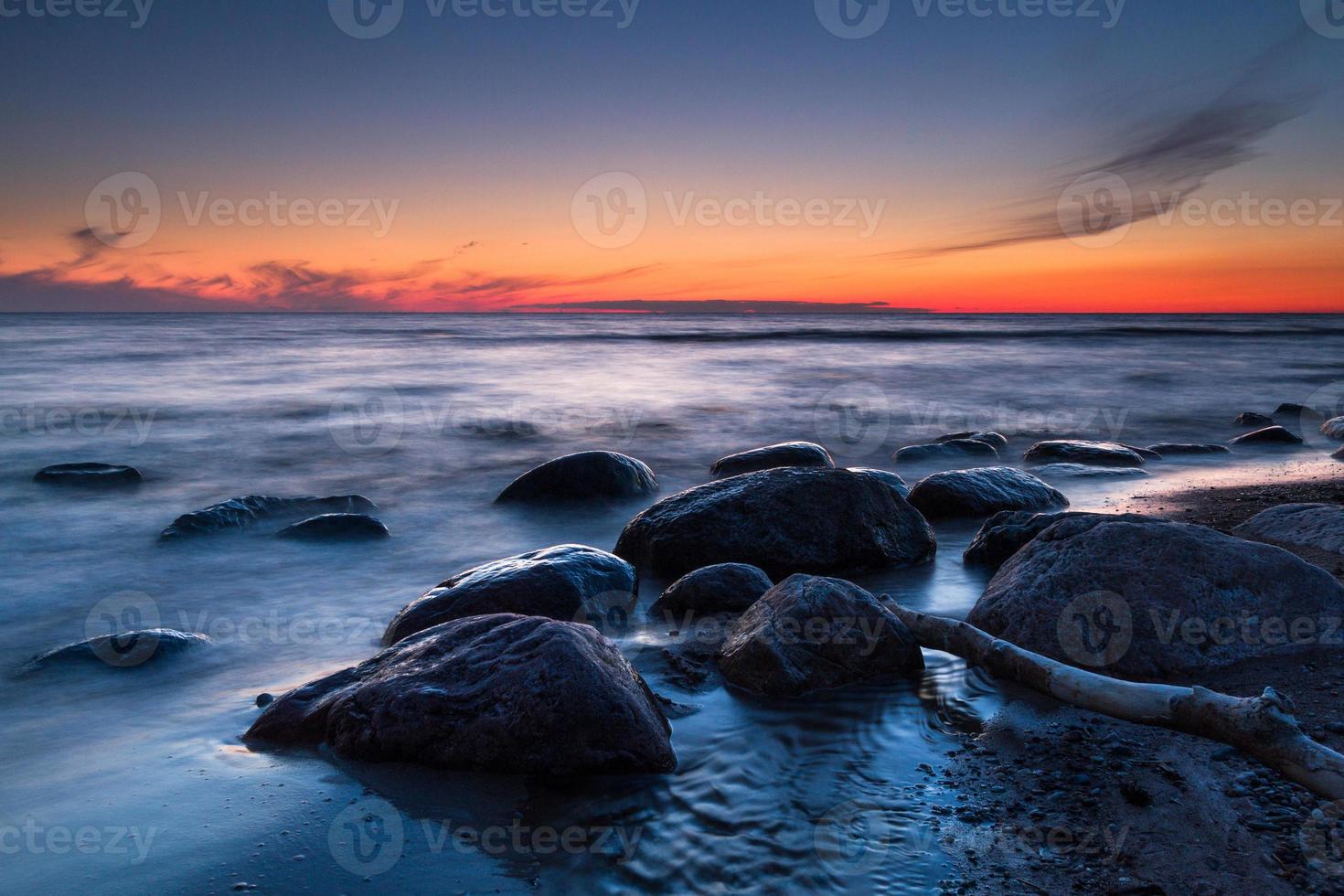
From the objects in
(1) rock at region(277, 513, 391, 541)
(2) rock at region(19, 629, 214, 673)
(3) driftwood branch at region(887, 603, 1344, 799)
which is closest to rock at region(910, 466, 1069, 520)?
(3) driftwood branch at region(887, 603, 1344, 799)

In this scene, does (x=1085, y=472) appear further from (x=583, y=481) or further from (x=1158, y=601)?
(x=1158, y=601)

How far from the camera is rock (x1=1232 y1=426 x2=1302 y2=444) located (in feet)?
36.3

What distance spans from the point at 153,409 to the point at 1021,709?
17.0 metres

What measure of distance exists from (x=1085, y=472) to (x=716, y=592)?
5.84 m

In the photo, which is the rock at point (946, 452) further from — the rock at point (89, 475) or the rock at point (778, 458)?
the rock at point (89, 475)

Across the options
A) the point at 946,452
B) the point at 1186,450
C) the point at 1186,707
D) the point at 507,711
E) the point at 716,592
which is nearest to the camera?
the point at 1186,707

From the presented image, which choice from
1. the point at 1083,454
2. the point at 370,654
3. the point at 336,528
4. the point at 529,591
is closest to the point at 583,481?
the point at 336,528

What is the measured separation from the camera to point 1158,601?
149 inches

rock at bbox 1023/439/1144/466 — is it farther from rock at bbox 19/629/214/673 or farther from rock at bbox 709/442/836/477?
rock at bbox 19/629/214/673

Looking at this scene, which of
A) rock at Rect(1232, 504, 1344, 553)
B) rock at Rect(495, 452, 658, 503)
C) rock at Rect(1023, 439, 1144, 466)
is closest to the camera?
rock at Rect(1232, 504, 1344, 553)

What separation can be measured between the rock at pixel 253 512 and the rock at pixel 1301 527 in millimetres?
6983

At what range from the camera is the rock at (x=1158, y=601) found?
3.69 metres

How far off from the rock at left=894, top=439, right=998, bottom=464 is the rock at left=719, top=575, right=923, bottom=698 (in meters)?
6.22

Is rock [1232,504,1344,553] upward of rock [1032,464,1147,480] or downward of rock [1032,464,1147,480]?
Answer: upward
